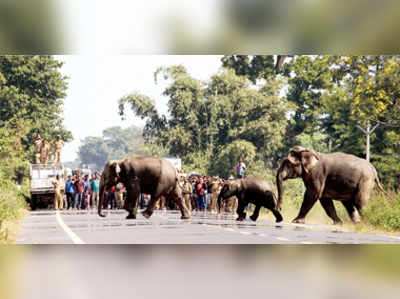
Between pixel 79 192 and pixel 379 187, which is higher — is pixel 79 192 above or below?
below

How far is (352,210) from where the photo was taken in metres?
20.5

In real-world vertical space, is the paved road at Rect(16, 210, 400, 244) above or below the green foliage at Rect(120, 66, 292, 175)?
below

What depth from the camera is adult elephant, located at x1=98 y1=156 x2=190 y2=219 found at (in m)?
22.6

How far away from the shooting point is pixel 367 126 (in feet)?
74.4

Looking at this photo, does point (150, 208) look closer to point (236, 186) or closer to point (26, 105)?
point (236, 186)

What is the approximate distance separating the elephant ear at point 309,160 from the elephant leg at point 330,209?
33.0 inches

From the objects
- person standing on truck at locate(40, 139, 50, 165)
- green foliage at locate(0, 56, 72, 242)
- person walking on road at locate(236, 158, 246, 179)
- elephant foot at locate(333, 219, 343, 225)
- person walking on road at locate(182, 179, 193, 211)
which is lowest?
elephant foot at locate(333, 219, 343, 225)

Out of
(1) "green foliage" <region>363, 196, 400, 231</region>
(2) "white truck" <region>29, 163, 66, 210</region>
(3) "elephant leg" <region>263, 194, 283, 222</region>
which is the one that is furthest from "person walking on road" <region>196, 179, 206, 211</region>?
(1) "green foliage" <region>363, 196, 400, 231</region>

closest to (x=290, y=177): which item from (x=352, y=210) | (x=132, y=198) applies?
(x=352, y=210)

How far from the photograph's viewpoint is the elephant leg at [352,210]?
66.7ft

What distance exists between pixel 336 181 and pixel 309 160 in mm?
882

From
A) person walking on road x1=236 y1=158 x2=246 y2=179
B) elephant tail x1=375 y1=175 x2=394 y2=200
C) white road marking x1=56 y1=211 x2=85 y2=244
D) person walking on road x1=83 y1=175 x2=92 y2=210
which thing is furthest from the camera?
person walking on road x1=83 y1=175 x2=92 y2=210

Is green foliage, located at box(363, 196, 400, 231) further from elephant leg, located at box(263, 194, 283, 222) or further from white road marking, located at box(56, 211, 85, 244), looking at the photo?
white road marking, located at box(56, 211, 85, 244)

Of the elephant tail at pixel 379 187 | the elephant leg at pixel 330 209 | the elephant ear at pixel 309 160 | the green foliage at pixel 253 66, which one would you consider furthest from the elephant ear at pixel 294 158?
the green foliage at pixel 253 66
